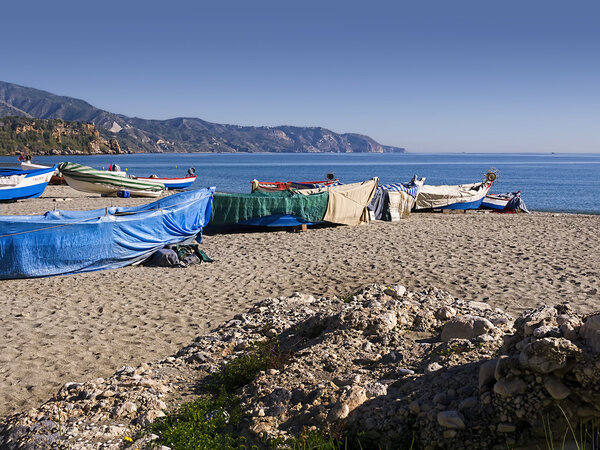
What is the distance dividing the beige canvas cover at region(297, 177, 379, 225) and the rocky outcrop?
490 inches

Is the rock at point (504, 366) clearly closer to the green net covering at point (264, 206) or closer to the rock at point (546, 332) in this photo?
the rock at point (546, 332)

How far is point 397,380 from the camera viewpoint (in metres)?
4.63

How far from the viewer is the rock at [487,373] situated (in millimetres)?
3873

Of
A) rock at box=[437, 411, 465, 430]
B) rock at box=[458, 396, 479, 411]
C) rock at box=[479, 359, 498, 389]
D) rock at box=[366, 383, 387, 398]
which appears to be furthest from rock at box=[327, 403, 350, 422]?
rock at box=[479, 359, 498, 389]

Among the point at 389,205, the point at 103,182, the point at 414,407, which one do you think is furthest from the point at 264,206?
the point at 103,182

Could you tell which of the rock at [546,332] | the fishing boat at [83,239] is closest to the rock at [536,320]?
the rock at [546,332]

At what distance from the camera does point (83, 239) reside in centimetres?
1195

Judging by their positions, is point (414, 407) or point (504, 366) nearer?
point (504, 366)

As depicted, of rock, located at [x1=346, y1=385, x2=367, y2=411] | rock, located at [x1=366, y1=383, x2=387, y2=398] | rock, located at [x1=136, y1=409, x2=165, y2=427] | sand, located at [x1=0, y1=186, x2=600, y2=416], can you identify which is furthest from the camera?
sand, located at [x1=0, y1=186, x2=600, y2=416]

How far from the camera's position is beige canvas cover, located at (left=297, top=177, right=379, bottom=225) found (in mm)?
19281

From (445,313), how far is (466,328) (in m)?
0.92

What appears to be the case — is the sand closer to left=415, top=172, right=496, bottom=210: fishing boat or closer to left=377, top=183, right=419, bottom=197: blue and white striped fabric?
left=377, top=183, right=419, bottom=197: blue and white striped fabric

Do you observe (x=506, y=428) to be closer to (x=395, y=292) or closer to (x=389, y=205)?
(x=395, y=292)

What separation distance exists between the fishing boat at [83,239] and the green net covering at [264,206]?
9.71ft
